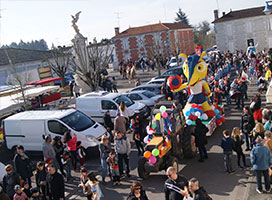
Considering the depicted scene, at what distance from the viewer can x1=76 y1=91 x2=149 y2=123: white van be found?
15766 mm

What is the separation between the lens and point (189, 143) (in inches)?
421

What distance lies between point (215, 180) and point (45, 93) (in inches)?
581

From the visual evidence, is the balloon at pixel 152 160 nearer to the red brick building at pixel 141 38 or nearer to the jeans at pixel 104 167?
the jeans at pixel 104 167

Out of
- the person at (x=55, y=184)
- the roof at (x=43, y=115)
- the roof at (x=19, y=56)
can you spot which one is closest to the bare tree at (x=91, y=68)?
the roof at (x=43, y=115)

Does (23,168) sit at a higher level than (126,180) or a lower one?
higher

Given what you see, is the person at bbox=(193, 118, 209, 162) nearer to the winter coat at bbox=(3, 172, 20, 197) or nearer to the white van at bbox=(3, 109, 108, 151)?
the white van at bbox=(3, 109, 108, 151)

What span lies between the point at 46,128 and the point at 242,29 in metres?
41.5

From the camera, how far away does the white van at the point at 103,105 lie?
15.8 meters

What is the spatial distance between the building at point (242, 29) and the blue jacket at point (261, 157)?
136 feet

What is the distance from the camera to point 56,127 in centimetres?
1250

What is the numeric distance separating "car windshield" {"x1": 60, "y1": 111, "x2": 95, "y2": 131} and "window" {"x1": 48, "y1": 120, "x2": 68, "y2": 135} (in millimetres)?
248

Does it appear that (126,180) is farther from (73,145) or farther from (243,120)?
(243,120)

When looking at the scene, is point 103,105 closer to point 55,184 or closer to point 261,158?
point 55,184

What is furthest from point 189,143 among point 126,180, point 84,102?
point 84,102
